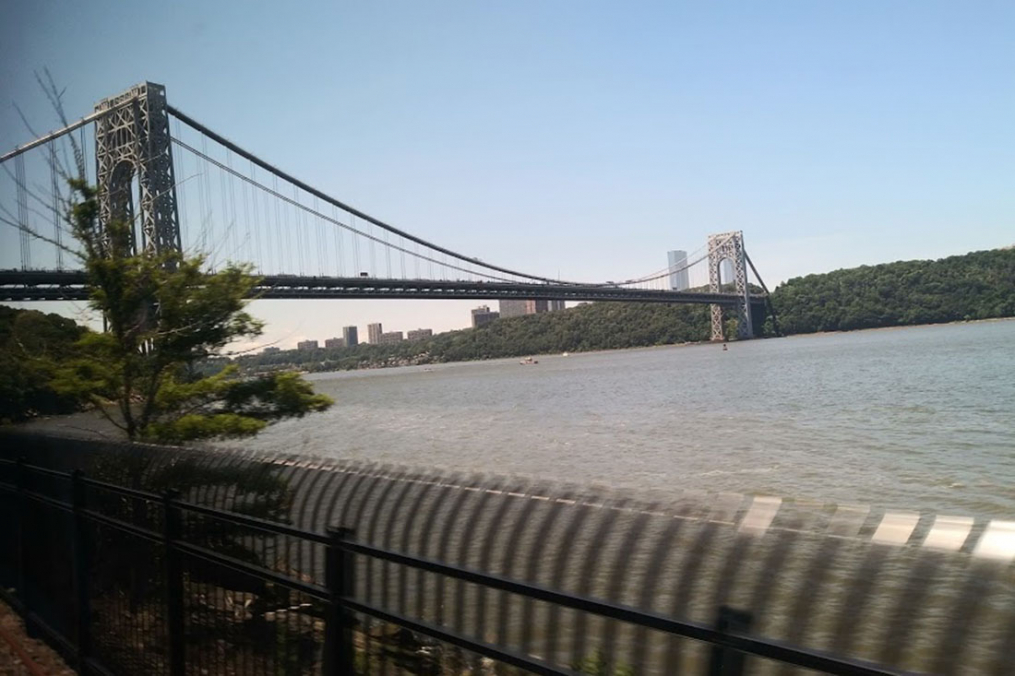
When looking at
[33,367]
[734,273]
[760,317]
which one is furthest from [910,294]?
[33,367]

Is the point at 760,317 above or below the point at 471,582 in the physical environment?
above

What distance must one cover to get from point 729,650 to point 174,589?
8.95 feet

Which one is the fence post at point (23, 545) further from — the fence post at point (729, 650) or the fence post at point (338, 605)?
the fence post at point (729, 650)

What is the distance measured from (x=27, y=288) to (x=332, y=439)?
9504 millimetres

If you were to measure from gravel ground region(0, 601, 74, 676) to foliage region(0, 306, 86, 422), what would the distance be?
769cm

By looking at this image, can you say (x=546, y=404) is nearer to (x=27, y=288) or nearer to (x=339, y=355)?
(x=339, y=355)

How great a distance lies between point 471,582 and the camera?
225cm

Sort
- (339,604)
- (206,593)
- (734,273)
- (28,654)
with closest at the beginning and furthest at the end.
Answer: (339,604) → (206,593) → (28,654) → (734,273)

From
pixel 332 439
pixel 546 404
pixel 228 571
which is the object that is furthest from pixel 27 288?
pixel 228 571

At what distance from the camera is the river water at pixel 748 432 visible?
1614 centimetres

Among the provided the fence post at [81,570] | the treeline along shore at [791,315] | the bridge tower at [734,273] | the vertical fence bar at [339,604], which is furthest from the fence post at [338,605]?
the bridge tower at [734,273]

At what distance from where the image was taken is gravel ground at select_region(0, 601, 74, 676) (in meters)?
4.69

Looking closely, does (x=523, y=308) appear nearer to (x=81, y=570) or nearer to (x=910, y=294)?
(x=910, y=294)

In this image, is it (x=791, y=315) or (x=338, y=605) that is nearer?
(x=338, y=605)
